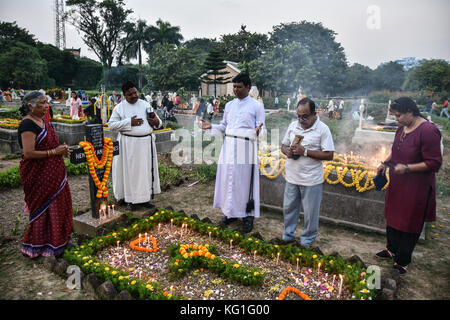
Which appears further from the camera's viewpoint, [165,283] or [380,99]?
[380,99]

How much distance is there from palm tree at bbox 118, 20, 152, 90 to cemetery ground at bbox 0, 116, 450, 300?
45031 millimetres

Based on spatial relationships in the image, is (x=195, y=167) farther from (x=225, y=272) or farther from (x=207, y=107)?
(x=207, y=107)

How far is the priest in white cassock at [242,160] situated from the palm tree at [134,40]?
46512mm

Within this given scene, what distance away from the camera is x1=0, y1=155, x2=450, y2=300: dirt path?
128 inches

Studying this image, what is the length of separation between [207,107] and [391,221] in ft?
56.7

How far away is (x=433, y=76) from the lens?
33156mm

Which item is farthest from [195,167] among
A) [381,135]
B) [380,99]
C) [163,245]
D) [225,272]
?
[380,99]

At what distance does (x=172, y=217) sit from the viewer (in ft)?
15.6

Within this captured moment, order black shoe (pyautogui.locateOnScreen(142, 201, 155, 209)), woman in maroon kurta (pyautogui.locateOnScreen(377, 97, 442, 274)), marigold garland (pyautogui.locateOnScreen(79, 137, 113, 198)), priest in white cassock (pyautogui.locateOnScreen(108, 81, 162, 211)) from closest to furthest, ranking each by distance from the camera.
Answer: woman in maroon kurta (pyautogui.locateOnScreen(377, 97, 442, 274)) → marigold garland (pyautogui.locateOnScreen(79, 137, 113, 198)) → priest in white cassock (pyautogui.locateOnScreen(108, 81, 162, 211)) → black shoe (pyautogui.locateOnScreen(142, 201, 155, 209))

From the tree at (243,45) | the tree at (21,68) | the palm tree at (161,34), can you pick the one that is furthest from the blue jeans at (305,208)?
the palm tree at (161,34)

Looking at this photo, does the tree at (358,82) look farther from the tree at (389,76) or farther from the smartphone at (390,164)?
the smartphone at (390,164)

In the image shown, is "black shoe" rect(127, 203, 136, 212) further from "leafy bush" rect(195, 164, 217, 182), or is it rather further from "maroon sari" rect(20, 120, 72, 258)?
"leafy bush" rect(195, 164, 217, 182)

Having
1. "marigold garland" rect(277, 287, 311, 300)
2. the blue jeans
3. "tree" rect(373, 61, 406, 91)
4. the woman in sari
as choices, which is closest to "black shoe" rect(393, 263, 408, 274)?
the blue jeans

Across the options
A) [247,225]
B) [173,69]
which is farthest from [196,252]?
[173,69]
